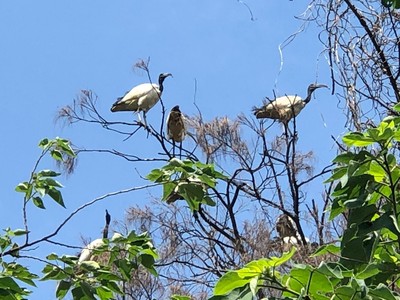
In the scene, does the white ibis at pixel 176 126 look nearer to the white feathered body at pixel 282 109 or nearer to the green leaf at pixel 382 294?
the white feathered body at pixel 282 109

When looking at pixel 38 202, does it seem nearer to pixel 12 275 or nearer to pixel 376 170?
pixel 12 275

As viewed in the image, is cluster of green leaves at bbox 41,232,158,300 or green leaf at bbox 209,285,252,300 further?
cluster of green leaves at bbox 41,232,158,300

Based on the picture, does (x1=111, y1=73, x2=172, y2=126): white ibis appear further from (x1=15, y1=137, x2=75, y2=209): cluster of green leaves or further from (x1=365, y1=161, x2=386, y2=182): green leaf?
(x1=365, y1=161, x2=386, y2=182): green leaf

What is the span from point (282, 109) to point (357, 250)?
3.95 metres

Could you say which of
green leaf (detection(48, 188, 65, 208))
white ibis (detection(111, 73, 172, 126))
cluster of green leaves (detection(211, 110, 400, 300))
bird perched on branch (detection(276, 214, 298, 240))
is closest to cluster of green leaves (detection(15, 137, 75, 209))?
green leaf (detection(48, 188, 65, 208))

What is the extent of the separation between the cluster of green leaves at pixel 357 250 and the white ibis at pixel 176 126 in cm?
386

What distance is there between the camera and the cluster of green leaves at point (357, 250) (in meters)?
0.94

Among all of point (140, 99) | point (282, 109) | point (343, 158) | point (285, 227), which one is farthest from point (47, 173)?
point (140, 99)

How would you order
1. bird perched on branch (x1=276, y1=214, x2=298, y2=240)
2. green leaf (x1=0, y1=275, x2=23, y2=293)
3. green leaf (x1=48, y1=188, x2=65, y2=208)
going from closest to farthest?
green leaf (x1=0, y1=275, x2=23, y2=293), green leaf (x1=48, y1=188, x2=65, y2=208), bird perched on branch (x1=276, y1=214, x2=298, y2=240)

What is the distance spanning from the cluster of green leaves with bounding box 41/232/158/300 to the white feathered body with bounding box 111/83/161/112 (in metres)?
3.99

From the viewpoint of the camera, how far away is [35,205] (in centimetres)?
176

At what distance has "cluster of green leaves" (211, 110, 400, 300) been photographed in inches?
37.1

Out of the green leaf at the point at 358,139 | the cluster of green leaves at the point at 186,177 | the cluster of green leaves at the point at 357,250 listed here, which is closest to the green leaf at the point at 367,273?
the cluster of green leaves at the point at 357,250

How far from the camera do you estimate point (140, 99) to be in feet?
19.3
